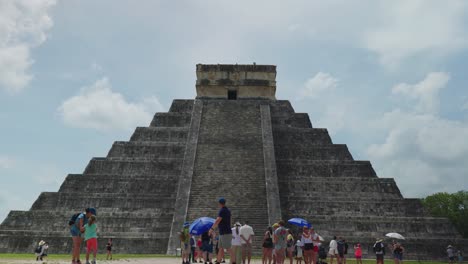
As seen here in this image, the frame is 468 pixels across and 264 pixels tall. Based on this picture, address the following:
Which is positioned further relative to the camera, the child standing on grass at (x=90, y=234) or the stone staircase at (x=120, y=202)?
the stone staircase at (x=120, y=202)

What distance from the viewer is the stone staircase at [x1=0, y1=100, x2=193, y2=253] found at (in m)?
19.3

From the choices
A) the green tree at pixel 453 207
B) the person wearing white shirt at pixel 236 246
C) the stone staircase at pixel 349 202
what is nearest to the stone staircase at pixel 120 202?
the stone staircase at pixel 349 202

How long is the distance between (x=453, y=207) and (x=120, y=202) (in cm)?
3729

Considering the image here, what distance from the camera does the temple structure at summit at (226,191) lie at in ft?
64.2

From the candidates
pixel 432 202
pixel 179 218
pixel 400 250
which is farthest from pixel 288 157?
pixel 432 202

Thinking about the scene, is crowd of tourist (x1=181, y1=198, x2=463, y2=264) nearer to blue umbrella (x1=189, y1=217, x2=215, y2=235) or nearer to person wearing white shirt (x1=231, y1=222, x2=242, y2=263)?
person wearing white shirt (x1=231, y1=222, x2=242, y2=263)

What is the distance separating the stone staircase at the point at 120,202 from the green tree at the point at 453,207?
31.8 meters

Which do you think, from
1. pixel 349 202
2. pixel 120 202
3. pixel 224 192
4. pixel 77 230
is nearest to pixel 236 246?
pixel 77 230

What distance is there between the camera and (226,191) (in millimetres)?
20922

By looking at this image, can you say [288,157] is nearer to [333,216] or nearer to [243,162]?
[243,162]

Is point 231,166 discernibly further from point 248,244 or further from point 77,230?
point 77,230

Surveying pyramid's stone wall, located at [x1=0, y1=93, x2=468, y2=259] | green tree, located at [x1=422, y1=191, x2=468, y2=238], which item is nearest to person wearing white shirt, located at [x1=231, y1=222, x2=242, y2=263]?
pyramid's stone wall, located at [x1=0, y1=93, x2=468, y2=259]

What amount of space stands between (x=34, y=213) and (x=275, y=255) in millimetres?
13435

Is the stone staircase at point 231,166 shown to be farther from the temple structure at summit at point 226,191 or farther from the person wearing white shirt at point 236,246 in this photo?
the person wearing white shirt at point 236,246
